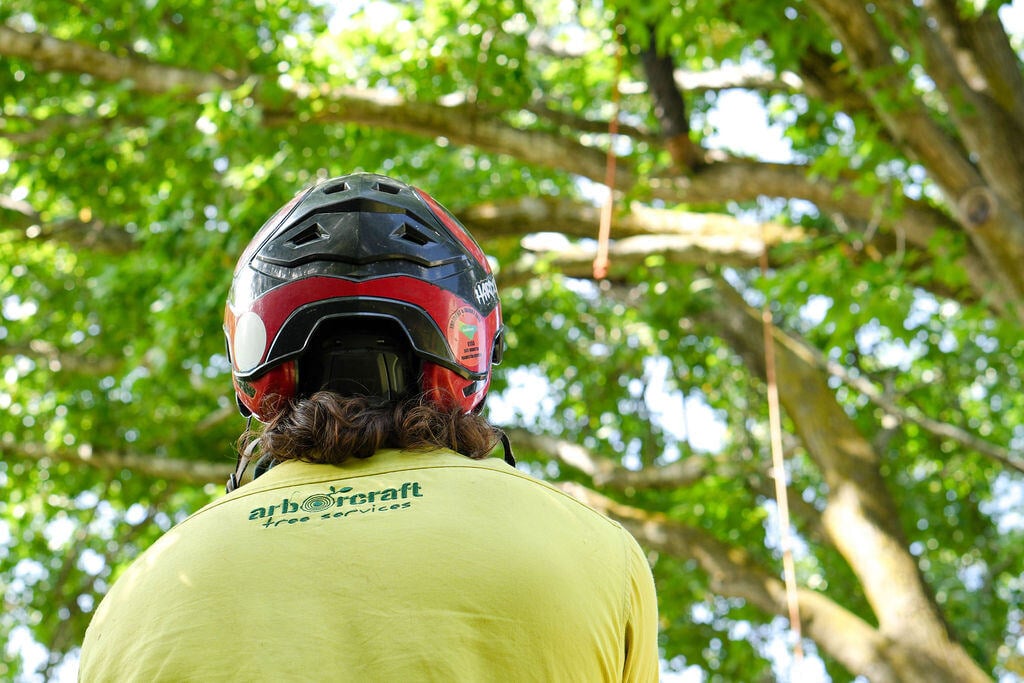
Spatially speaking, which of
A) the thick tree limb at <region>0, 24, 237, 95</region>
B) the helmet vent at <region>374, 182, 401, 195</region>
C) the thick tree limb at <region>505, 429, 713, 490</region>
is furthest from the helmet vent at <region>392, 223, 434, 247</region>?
the thick tree limb at <region>505, 429, 713, 490</region>

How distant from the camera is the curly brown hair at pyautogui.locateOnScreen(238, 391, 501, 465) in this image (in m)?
1.84

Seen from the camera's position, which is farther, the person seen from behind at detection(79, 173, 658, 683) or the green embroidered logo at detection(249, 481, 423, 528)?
the green embroidered logo at detection(249, 481, 423, 528)

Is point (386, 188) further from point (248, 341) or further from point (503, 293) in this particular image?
point (503, 293)

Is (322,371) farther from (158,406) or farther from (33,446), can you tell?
(33,446)

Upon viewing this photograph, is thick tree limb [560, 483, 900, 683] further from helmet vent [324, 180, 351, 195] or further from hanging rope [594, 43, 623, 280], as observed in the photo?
helmet vent [324, 180, 351, 195]

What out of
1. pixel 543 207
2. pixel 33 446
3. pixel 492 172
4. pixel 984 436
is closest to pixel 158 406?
pixel 33 446

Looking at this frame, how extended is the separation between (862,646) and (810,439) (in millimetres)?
2005

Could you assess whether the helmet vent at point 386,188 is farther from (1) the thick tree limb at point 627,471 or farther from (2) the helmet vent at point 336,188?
(1) the thick tree limb at point 627,471

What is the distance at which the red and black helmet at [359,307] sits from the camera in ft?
7.14

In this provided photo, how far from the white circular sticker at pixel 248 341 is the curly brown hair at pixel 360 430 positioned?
0.23 metres

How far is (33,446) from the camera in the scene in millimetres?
13008

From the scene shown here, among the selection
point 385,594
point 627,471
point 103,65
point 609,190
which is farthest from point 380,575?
point 627,471

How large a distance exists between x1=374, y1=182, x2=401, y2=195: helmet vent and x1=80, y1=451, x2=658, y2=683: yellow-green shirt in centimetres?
97

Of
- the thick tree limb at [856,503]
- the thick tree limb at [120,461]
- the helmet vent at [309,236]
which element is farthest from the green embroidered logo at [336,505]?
the thick tree limb at [120,461]
